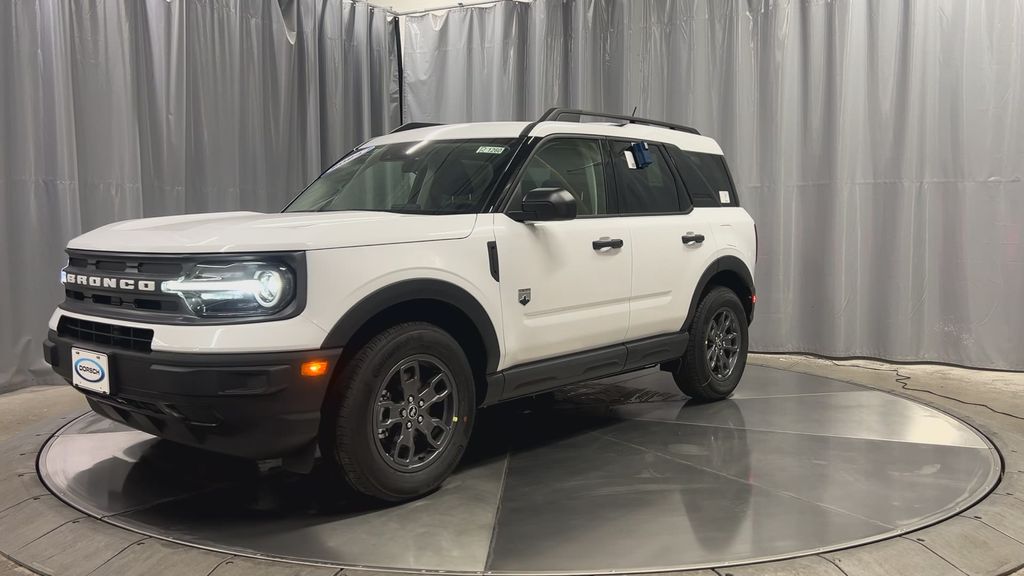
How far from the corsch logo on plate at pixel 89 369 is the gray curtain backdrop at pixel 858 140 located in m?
5.48

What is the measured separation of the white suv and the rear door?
1 centimetres

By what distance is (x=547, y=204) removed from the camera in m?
3.31

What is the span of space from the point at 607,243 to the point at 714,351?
1391 mm

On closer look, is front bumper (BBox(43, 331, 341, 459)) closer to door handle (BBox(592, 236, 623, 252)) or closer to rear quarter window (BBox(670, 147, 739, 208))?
door handle (BBox(592, 236, 623, 252))

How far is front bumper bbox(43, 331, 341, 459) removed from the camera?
256cm

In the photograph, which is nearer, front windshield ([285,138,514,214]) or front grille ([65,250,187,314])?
front grille ([65,250,187,314])

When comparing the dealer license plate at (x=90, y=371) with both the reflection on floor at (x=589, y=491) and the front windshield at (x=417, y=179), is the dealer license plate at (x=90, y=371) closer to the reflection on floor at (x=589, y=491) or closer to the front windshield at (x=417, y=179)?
the reflection on floor at (x=589, y=491)

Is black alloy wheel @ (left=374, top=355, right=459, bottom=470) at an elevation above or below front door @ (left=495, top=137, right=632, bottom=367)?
below

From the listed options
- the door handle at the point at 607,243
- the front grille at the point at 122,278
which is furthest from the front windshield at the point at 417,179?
the front grille at the point at 122,278

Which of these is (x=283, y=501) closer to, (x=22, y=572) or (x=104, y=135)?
(x=22, y=572)

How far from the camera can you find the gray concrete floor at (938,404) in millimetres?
2539

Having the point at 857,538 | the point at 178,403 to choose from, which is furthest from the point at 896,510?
the point at 178,403

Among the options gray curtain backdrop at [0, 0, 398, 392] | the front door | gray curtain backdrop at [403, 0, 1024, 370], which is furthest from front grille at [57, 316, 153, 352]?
gray curtain backdrop at [403, 0, 1024, 370]

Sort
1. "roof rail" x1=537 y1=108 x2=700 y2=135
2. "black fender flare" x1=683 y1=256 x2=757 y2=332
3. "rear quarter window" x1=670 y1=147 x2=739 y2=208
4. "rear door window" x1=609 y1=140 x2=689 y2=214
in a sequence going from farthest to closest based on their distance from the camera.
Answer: "rear quarter window" x1=670 y1=147 x2=739 y2=208, "black fender flare" x1=683 y1=256 x2=757 y2=332, "rear door window" x1=609 y1=140 x2=689 y2=214, "roof rail" x1=537 y1=108 x2=700 y2=135
